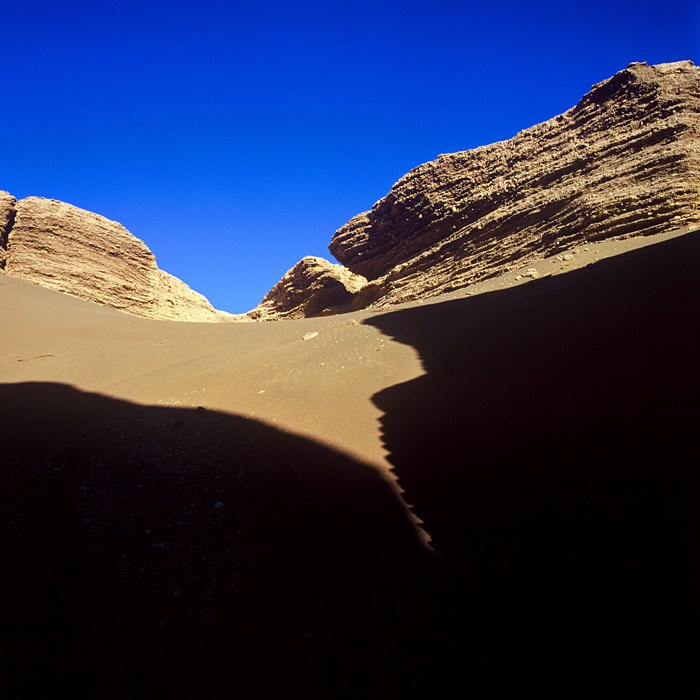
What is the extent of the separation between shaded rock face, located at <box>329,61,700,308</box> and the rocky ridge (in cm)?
6

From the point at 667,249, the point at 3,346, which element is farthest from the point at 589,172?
the point at 3,346

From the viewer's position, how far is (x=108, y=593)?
123 inches

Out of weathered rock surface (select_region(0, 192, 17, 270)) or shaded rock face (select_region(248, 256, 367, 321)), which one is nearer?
weathered rock surface (select_region(0, 192, 17, 270))

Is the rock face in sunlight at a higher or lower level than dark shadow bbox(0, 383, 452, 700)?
higher

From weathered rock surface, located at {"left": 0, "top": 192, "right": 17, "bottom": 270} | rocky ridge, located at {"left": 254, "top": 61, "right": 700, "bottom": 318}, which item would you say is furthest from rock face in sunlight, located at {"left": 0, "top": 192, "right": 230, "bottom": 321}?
rocky ridge, located at {"left": 254, "top": 61, "right": 700, "bottom": 318}

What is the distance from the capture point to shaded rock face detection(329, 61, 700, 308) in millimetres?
16422

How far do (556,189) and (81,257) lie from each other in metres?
32.0

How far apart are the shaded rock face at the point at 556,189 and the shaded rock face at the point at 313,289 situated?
A: 17.2 ft

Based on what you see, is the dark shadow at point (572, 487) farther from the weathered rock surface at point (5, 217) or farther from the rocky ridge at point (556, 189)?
the weathered rock surface at point (5, 217)

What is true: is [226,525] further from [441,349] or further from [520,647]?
[441,349]

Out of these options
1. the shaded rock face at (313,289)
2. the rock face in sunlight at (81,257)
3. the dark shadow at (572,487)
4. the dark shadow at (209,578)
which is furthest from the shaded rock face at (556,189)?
the rock face in sunlight at (81,257)

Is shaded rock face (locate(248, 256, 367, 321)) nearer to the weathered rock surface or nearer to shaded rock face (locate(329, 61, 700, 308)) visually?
shaded rock face (locate(329, 61, 700, 308))

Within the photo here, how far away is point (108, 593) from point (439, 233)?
28.8m

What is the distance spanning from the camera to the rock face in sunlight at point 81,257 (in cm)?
2525
